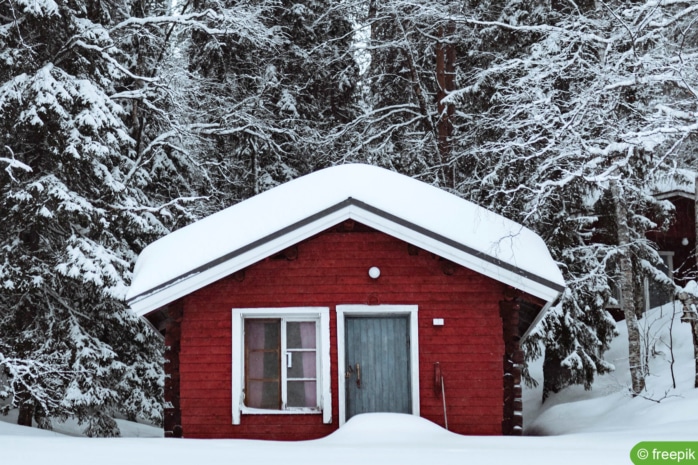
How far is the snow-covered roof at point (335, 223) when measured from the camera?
1208cm

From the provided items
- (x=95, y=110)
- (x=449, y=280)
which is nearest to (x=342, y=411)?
(x=449, y=280)

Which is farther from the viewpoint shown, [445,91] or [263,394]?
[445,91]

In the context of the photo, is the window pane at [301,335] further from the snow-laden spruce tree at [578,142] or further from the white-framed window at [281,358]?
the snow-laden spruce tree at [578,142]

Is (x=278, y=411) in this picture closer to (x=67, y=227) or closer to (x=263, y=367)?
(x=263, y=367)

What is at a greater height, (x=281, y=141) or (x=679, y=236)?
(x=281, y=141)

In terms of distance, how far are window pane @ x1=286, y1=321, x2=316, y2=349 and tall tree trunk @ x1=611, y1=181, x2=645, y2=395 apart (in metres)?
7.00

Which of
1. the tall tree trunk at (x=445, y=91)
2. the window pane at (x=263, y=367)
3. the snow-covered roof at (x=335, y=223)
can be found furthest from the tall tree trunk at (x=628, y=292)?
the window pane at (x=263, y=367)

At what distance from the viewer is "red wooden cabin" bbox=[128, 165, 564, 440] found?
1237cm

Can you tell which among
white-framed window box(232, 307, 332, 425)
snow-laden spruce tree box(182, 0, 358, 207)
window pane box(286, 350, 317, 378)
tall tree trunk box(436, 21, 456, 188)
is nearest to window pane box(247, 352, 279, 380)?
white-framed window box(232, 307, 332, 425)

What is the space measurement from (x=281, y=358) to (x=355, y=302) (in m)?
1.35

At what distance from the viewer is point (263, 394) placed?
1259cm

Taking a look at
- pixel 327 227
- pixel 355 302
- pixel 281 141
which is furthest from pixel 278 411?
pixel 281 141

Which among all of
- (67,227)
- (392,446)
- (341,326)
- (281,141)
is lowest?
(392,446)

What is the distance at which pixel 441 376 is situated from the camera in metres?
12.4
